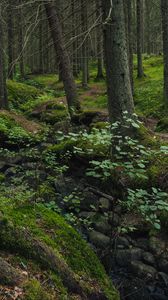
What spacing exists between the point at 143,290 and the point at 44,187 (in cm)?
257

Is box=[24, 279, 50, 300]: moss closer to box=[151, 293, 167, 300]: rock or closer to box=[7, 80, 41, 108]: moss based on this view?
box=[151, 293, 167, 300]: rock

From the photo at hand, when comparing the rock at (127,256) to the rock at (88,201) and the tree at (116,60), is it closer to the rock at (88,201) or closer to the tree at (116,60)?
the rock at (88,201)

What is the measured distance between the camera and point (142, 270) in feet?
20.0

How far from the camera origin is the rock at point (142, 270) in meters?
6.02

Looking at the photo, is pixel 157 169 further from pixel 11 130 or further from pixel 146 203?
Result: pixel 11 130

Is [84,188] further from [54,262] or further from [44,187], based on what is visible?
[54,262]

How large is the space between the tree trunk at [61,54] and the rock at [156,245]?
699 cm

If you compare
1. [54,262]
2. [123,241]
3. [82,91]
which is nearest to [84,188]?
[123,241]

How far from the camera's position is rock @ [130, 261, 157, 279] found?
6016 millimetres

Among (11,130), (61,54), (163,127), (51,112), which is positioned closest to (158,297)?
(11,130)

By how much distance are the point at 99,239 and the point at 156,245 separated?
0.99 metres

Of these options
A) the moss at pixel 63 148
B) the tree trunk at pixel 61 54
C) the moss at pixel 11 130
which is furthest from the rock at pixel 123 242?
the tree trunk at pixel 61 54

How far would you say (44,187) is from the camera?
7168 mm

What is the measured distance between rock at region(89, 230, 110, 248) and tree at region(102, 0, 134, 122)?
2373mm
